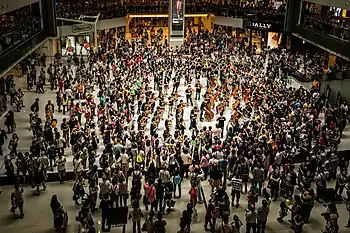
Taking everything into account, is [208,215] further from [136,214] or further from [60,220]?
[60,220]

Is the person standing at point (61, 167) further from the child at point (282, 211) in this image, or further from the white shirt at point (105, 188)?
the child at point (282, 211)

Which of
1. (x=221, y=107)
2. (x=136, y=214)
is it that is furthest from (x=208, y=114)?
(x=136, y=214)

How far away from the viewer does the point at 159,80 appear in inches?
992

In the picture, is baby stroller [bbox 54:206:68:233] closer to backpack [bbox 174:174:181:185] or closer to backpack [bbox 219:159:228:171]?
backpack [bbox 174:174:181:185]

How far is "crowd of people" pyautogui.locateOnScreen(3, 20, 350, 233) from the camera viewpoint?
12.5 meters

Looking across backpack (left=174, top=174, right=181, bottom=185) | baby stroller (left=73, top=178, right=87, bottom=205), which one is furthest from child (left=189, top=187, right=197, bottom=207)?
baby stroller (left=73, top=178, right=87, bottom=205)

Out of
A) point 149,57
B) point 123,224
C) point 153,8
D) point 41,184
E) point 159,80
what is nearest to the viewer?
point 123,224

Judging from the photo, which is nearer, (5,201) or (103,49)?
(5,201)

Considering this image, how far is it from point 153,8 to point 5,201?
3113 cm

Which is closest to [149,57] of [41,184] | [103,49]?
[103,49]

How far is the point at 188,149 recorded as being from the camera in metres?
15.8

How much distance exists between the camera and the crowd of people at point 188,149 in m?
12.5

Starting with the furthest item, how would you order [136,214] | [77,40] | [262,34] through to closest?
[262,34] → [77,40] → [136,214]

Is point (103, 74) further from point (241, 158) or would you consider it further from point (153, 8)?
point (153, 8)
